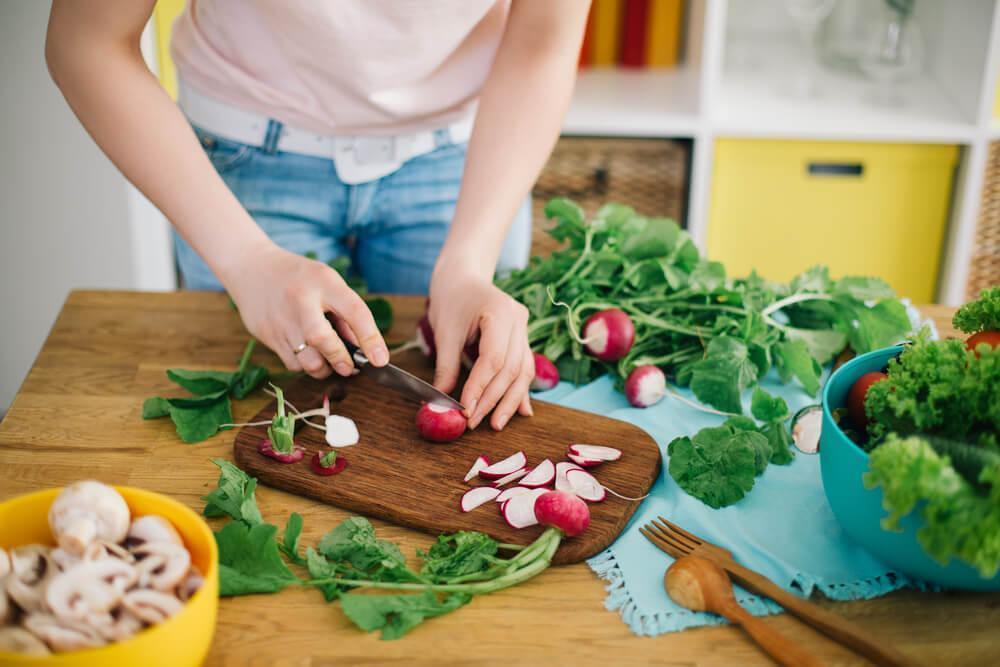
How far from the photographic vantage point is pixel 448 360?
1.10 m

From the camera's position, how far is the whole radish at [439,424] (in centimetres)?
99

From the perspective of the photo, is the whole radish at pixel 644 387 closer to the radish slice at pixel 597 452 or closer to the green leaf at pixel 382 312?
the radish slice at pixel 597 452

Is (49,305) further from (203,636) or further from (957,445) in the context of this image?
(957,445)

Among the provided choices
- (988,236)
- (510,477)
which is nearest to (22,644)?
(510,477)

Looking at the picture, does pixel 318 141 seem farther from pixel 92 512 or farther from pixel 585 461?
pixel 92 512

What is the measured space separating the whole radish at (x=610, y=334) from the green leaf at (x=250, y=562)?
50 cm

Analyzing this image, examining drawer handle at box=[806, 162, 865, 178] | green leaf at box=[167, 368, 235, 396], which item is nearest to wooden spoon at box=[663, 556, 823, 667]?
green leaf at box=[167, 368, 235, 396]

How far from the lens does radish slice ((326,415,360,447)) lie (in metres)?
1.00

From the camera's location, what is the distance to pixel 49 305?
2484 mm

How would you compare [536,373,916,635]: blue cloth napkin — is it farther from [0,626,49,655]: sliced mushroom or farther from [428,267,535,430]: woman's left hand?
[0,626,49,655]: sliced mushroom

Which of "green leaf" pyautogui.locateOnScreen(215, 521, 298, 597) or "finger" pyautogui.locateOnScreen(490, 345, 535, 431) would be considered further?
"finger" pyautogui.locateOnScreen(490, 345, 535, 431)

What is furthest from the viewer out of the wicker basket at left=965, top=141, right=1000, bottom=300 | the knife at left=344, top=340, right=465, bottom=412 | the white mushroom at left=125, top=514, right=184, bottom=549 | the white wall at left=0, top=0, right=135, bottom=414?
the wicker basket at left=965, top=141, right=1000, bottom=300

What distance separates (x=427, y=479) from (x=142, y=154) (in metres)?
0.52

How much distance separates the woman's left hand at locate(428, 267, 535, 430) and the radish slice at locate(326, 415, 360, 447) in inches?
4.9
